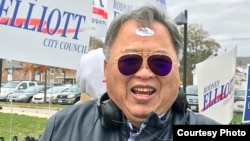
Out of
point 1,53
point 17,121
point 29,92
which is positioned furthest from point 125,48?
point 29,92

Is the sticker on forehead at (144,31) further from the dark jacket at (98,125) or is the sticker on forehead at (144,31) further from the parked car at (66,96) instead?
the parked car at (66,96)

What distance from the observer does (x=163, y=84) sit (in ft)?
5.03

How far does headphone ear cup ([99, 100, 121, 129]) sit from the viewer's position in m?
1.59

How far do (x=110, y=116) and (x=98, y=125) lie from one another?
8 cm

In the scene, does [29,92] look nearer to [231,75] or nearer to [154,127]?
[231,75]

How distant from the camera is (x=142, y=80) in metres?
1.52

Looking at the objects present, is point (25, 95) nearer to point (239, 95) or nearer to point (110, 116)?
point (239, 95)

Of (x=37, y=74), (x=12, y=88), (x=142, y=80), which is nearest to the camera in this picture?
(x=142, y=80)

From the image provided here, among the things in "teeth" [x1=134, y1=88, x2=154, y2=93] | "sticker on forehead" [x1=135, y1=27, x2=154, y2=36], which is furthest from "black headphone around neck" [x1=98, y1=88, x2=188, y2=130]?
"sticker on forehead" [x1=135, y1=27, x2=154, y2=36]

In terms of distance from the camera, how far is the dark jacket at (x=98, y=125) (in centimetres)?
155

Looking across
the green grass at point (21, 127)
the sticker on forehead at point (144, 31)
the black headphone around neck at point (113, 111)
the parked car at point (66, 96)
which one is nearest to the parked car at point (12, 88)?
the parked car at point (66, 96)

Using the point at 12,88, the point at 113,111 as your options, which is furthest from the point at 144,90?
the point at 12,88

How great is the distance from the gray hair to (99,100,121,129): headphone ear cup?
0.18 meters

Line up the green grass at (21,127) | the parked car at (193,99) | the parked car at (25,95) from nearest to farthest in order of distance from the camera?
the green grass at (21,127), the parked car at (193,99), the parked car at (25,95)
